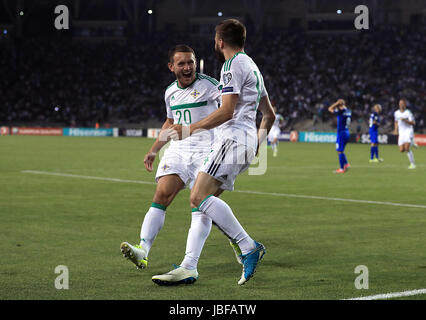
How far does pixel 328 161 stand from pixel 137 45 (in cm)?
4160

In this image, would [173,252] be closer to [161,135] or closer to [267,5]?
[161,135]

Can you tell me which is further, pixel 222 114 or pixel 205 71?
pixel 205 71

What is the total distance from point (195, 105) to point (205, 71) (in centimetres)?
5465

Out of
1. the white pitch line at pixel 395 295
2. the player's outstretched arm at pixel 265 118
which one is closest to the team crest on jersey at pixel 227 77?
the player's outstretched arm at pixel 265 118

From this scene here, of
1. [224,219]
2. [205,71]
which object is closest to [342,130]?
[224,219]

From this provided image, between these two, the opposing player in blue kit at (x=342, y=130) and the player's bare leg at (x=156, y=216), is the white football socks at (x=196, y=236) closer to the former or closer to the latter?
the player's bare leg at (x=156, y=216)

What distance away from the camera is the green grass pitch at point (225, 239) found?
6305 mm

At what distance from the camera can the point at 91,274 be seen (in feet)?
22.4

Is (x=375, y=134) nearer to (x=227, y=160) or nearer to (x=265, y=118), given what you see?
(x=265, y=118)

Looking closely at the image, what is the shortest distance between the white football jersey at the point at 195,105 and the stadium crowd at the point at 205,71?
40264 millimetres

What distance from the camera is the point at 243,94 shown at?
6.36 metres

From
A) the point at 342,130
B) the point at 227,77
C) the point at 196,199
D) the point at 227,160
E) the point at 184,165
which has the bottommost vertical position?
the point at 342,130

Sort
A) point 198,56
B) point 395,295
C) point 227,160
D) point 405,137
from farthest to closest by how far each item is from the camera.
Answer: point 198,56, point 405,137, point 227,160, point 395,295

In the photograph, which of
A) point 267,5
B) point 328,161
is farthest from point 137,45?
point 328,161
